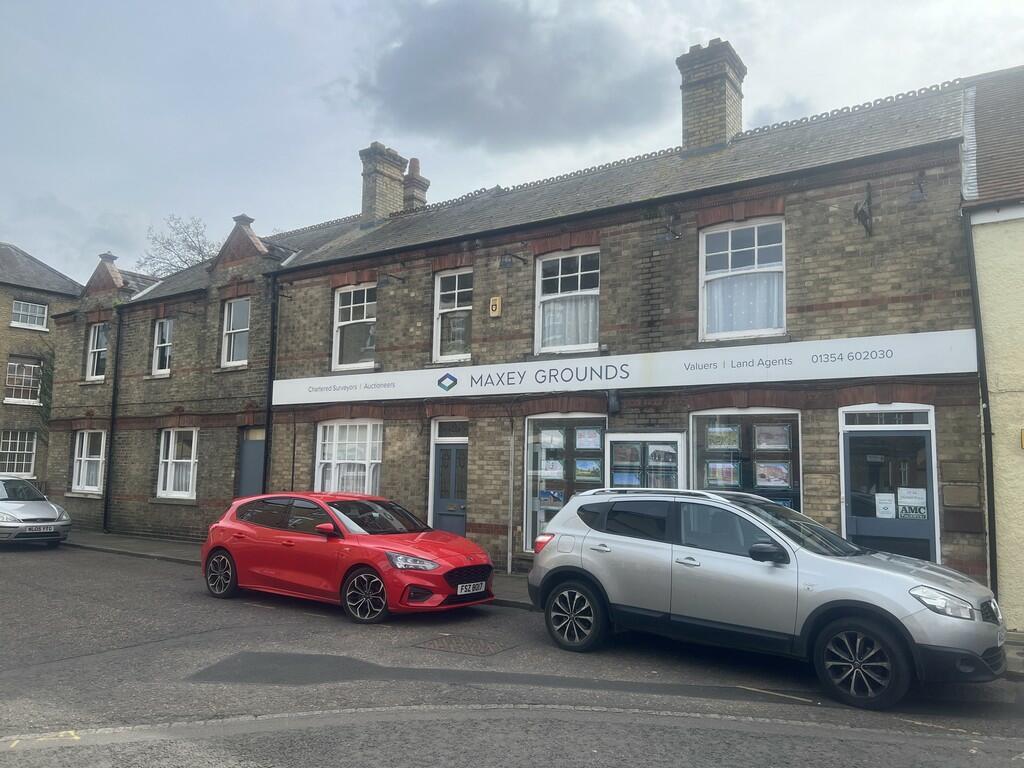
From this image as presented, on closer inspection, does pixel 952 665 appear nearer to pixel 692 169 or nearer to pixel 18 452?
pixel 692 169

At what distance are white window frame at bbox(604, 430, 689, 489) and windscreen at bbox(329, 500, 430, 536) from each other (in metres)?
3.15

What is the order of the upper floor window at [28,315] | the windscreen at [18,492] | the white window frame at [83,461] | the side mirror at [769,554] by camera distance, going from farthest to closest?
the upper floor window at [28,315] → the white window frame at [83,461] → the windscreen at [18,492] → the side mirror at [769,554]

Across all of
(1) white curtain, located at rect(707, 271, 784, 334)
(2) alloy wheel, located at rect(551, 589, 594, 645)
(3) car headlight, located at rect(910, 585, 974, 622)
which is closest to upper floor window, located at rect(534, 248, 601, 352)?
(1) white curtain, located at rect(707, 271, 784, 334)

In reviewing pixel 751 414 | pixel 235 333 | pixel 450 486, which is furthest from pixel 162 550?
pixel 751 414

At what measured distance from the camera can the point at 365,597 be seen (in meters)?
9.50

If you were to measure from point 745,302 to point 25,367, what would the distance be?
99.5 feet

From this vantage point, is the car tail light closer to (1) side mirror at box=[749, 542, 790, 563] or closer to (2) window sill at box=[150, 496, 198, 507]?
(1) side mirror at box=[749, 542, 790, 563]

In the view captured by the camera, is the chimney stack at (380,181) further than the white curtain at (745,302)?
Yes

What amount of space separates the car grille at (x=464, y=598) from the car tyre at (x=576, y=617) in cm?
154

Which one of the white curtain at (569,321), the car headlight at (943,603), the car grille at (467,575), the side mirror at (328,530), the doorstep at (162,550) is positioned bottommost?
the doorstep at (162,550)

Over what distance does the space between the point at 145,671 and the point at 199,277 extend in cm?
1666

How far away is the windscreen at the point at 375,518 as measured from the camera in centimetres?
1023

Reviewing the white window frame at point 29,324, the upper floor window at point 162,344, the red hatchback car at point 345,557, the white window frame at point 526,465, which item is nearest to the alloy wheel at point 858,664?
the red hatchback car at point 345,557

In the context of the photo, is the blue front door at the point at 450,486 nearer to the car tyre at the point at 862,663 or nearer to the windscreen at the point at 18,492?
the car tyre at the point at 862,663
